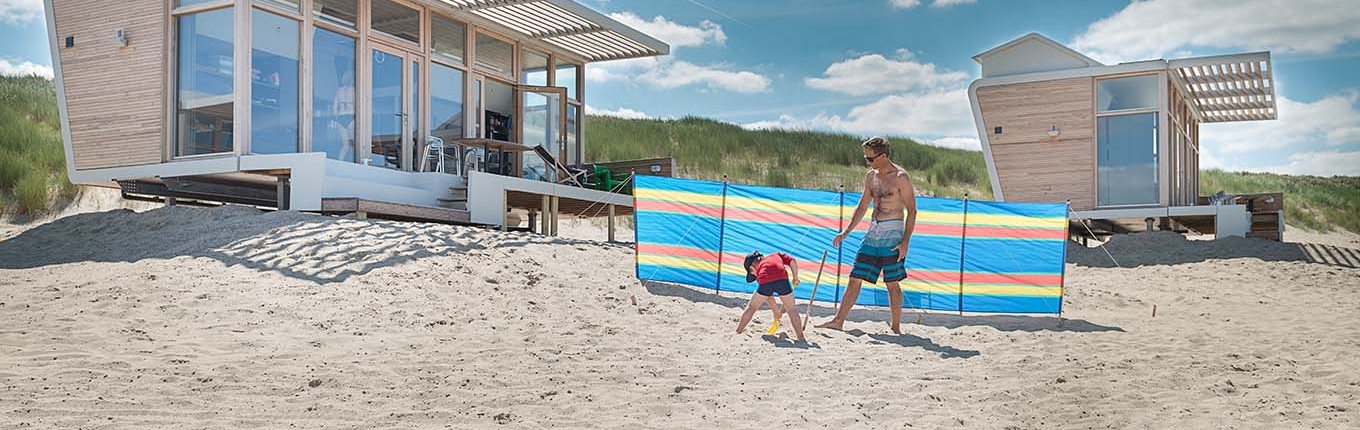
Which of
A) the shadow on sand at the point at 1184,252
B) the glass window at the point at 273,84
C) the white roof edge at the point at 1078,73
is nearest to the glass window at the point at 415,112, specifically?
the glass window at the point at 273,84

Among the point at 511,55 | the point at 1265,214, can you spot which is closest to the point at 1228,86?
the point at 1265,214

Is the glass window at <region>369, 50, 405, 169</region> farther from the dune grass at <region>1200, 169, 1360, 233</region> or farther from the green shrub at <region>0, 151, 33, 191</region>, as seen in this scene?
the dune grass at <region>1200, 169, 1360, 233</region>

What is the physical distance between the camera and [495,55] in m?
15.1

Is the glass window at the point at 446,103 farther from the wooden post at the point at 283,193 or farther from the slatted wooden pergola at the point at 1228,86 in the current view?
the slatted wooden pergola at the point at 1228,86

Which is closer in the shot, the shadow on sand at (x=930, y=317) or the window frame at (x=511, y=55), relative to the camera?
the shadow on sand at (x=930, y=317)

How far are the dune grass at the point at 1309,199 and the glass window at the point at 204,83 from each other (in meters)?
24.3

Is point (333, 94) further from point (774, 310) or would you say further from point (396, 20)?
point (774, 310)

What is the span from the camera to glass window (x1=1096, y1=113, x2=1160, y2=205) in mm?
15742

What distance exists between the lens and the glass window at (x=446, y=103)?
13719 mm

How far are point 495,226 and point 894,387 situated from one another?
7.01 m

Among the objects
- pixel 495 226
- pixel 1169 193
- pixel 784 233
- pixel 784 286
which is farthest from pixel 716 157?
pixel 784 286

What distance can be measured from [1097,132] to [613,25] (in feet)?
22.6

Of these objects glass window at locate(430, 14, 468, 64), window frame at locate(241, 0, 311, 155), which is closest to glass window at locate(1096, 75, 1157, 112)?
glass window at locate(430, 14, 468, 64)

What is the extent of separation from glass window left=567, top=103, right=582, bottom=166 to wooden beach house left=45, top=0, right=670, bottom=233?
2461 millimetres
